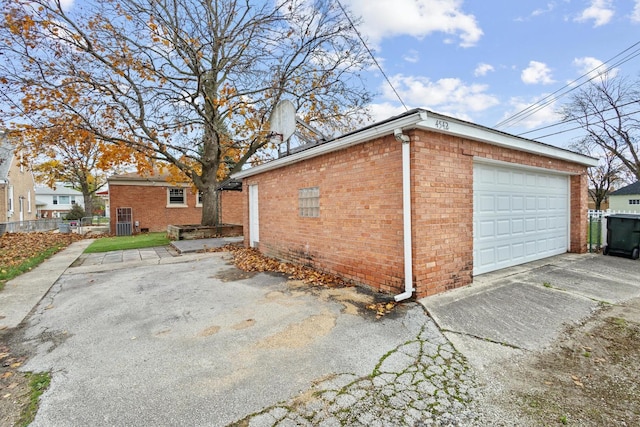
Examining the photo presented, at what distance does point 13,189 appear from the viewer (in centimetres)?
2103

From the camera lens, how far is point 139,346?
3.29 metres

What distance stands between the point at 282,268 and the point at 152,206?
15.8 m

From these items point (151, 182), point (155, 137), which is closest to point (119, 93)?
point (155, 137)

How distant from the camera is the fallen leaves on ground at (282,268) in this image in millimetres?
5785

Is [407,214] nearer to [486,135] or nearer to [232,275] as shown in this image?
[486,135]

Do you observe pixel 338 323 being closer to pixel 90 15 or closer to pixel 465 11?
pixel 465 11

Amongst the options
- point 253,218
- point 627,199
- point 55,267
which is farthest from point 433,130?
point 627,199

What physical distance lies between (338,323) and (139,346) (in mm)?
2278

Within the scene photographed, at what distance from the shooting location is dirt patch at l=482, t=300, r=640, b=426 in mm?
2191

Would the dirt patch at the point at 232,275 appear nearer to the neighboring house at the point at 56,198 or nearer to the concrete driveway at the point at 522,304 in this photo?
the concrete driveway at the point at 522,304

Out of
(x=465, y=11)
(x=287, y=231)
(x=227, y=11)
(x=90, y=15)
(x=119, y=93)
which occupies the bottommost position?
(x=287, y=231)

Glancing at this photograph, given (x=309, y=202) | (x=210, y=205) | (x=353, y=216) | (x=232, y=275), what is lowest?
(x=232, y=275)

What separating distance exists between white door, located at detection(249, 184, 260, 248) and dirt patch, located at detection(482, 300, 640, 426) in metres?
8.00

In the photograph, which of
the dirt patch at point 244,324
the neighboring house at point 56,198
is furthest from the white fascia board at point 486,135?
the neighboring house at point 56,198
